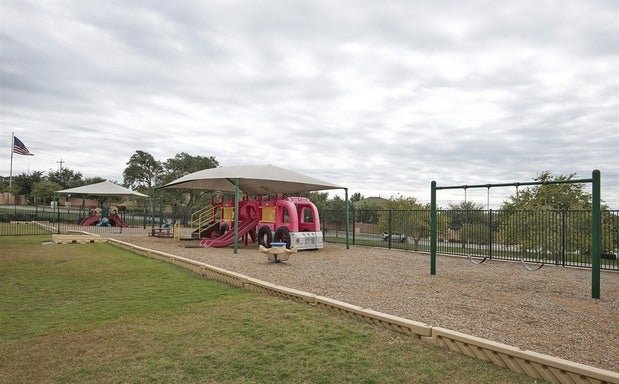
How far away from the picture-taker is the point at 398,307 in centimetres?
607

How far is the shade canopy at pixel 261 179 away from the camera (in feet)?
46.9

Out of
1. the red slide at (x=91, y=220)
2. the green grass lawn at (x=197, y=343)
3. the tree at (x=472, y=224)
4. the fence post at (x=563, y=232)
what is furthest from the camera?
the red slide at (x=91, y=220)

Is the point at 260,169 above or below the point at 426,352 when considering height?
above

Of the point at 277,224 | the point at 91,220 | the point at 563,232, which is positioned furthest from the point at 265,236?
the point at 91,220

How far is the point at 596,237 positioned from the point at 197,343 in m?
7.12

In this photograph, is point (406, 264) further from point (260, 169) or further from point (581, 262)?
point (260, 169)

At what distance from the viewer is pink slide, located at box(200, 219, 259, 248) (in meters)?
15.7

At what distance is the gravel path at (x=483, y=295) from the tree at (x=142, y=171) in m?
49.4

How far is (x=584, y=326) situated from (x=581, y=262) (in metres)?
8.05

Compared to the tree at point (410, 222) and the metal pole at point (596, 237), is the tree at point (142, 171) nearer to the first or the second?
the tree at point (410, 222)

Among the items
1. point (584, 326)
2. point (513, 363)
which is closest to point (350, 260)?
point (584, 326)

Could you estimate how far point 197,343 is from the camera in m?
4.48

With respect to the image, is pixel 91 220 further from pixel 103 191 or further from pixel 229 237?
pixel 229 237

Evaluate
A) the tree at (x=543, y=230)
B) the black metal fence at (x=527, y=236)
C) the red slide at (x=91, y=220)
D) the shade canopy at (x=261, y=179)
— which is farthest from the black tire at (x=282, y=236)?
the red slide at (x=91, y=220)
